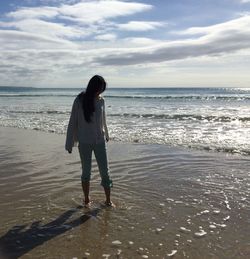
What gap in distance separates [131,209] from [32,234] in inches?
63.3

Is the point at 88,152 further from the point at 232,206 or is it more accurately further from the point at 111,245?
the point at 232,206

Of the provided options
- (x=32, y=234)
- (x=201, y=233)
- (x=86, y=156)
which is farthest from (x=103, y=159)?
(x=201, y=233)

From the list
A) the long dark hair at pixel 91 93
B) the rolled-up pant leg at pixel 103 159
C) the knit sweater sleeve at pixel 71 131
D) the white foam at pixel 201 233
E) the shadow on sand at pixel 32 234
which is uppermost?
the long dark hair at pixel 91 93

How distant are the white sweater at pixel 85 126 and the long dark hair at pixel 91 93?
93 millimetres

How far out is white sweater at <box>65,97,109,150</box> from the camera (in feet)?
19.0

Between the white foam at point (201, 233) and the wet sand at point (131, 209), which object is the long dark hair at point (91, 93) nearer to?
the wet sand at point (131, 209)

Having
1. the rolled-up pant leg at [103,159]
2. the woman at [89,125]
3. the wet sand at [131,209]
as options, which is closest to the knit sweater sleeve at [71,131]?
the woman at [89,125]

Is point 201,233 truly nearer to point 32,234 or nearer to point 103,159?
point 103,159

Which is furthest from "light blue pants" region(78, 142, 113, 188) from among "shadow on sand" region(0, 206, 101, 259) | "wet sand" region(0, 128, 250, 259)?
"shadow on sand" region(0, 206, 101, 259)

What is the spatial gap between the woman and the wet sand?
2.65 ft

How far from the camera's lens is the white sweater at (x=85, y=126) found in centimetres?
578

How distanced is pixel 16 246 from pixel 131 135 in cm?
928

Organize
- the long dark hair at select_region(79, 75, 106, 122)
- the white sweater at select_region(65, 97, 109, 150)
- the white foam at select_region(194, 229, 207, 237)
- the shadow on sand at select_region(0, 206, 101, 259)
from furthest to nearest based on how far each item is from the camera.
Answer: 1. the white sweater at select_region(65, 97, 109, 150)
2. the long dark hair at select_region(79, 75, 106, 122)
3. the white foam at select_region(194, 229, 207, 237)
4. the shadow on sand at select_region(0, 206, 101, 259)

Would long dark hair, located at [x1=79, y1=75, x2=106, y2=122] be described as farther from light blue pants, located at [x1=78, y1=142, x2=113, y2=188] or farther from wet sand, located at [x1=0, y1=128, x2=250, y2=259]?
wet sand, located at [x1=0, y1=128, x2=250, y2=259]
